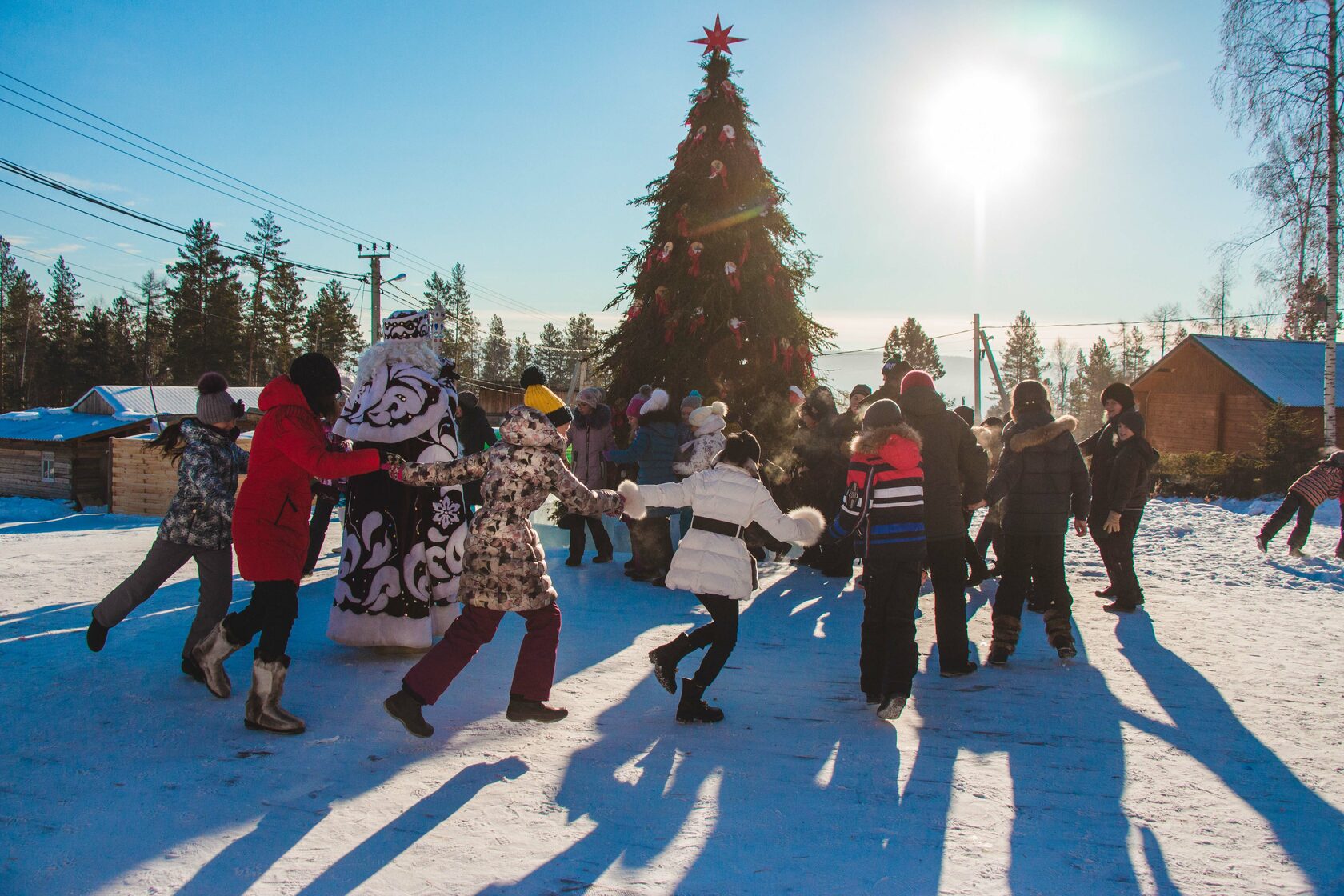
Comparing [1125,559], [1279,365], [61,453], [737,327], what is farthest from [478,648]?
[1279,365]

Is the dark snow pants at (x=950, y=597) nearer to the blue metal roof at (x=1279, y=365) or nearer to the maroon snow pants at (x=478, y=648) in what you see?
the maroon snow pants at (x=478, y=648)

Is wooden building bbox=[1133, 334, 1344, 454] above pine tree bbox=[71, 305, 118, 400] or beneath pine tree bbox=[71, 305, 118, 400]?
beneath

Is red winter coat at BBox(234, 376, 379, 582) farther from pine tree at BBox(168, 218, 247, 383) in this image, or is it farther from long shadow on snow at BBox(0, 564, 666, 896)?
pine tree at BBox(168, 218, 247, 383)

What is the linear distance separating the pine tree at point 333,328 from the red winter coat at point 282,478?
189 ft

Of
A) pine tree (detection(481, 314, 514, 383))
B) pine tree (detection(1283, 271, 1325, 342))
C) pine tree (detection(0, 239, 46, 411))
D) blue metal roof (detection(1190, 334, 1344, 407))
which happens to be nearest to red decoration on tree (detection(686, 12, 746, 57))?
pine tree (detection(1283, 271, 1325, 342))

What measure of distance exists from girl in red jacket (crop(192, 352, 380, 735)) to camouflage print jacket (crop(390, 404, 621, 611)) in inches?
18.1

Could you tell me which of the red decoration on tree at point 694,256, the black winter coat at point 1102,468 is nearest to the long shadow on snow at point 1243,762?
the black winter coat at point 1102,468

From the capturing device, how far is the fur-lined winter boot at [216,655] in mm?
4375

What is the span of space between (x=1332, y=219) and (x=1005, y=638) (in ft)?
58.2

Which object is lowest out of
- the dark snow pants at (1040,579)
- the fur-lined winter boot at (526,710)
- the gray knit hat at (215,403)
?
the fur-lined winter boot at (526,710)

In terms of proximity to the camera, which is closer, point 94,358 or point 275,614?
point 275,614

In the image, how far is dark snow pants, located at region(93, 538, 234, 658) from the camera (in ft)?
15.7

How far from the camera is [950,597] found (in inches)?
206

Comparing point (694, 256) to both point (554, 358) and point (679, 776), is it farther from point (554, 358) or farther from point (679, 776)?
point (554, 358)
